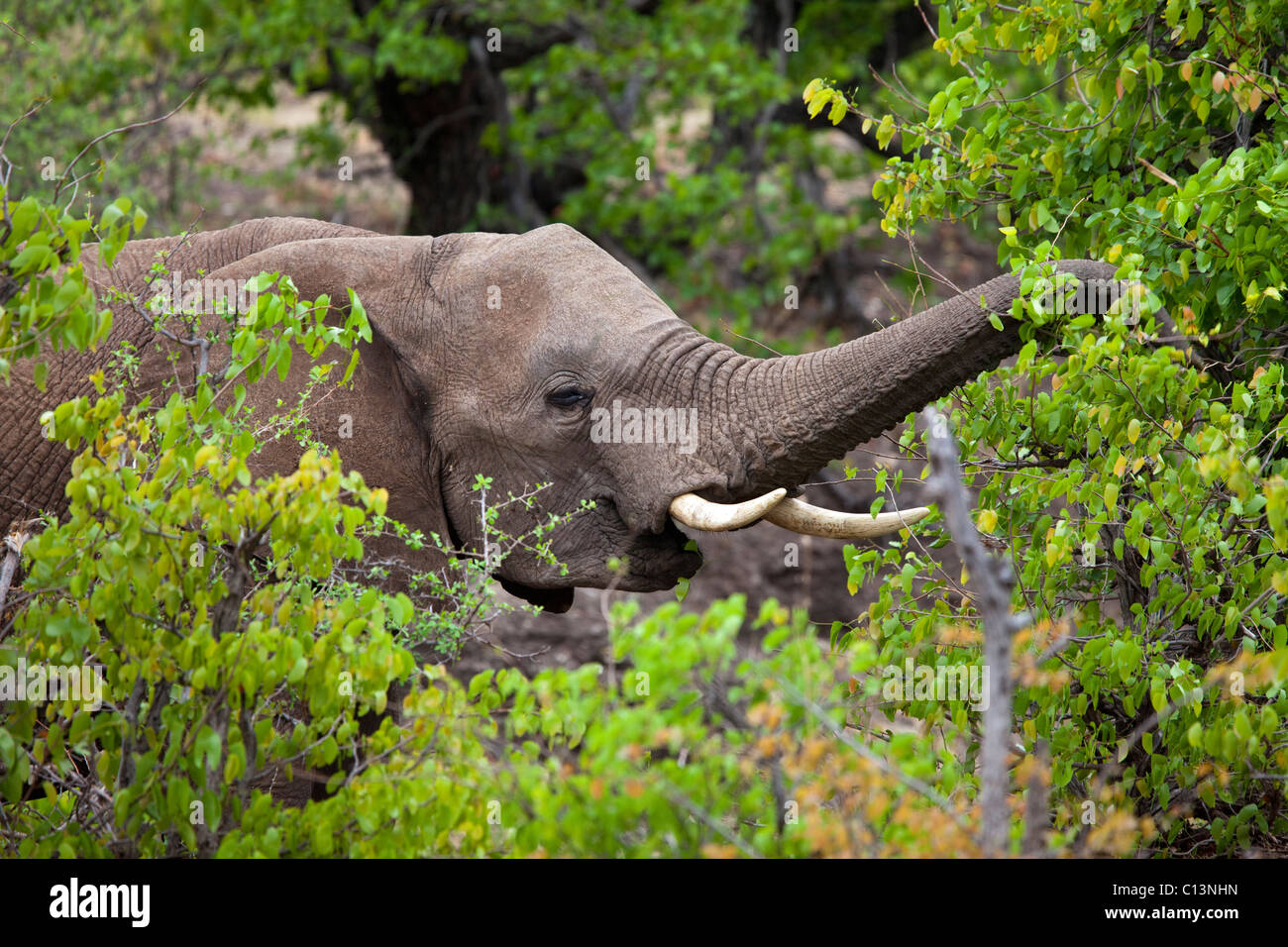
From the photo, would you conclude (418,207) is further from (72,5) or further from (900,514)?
(900,514)

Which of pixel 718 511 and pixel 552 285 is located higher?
pixel 552 285

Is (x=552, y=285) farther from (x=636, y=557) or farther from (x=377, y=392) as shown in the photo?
(x=636, y=557)

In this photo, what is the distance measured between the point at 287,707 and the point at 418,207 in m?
7.92

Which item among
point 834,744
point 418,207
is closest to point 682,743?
point 834,744

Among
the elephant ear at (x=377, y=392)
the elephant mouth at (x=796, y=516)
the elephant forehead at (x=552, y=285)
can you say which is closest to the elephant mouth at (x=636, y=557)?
the elephant mouth at (x=796, y=516)

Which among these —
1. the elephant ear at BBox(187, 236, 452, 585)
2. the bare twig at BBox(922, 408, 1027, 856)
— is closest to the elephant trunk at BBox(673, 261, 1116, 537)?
the elephant ear at BBox(187, 236, 452, 585)

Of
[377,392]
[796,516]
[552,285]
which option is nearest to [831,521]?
[796,516]

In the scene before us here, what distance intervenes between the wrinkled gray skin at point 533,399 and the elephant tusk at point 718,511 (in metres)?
0.05

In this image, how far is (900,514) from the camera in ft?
16.2

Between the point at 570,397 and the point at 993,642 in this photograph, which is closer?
the point at 993,642

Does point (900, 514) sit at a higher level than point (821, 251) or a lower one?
lower

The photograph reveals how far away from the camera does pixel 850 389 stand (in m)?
4.77

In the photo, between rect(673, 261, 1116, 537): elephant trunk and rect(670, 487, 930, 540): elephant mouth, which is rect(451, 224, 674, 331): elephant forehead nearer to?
rect(673, 261, 1116, 537): elephant trunk

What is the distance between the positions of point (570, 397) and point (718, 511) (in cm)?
74
